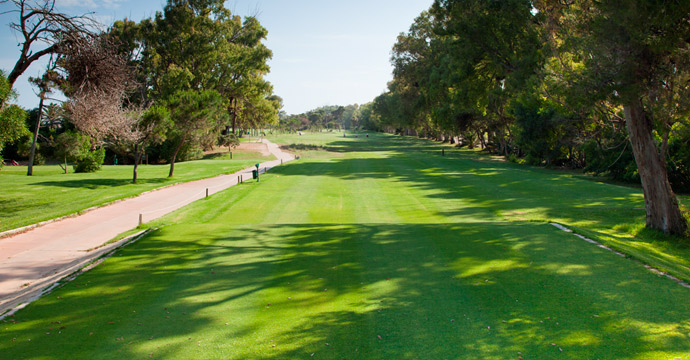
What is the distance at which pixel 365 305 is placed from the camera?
22.4 ft

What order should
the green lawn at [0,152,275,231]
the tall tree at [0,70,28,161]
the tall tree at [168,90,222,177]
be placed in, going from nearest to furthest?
the tall tree at [0,70,28,161], the green lawn at [0,152,275,231], the tall tree at [168,90,222,177]

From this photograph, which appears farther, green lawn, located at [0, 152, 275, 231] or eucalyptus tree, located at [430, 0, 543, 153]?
eucalyptus tree, located at [430, 0, 543, 153]

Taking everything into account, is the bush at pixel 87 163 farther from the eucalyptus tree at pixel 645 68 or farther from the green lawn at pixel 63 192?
the eucalyptus tree at pixel 645 68

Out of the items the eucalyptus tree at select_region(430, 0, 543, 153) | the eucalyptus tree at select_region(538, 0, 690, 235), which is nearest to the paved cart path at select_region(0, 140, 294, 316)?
the eucalyptus tree at select_region(538, 0, 690, 235)

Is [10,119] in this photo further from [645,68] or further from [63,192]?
[645,68]

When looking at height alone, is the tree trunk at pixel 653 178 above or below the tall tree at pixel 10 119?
below

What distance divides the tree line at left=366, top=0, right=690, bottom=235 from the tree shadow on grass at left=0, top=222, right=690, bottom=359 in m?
4.84

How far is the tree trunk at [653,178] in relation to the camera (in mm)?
12664

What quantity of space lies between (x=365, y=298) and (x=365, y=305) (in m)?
0.31

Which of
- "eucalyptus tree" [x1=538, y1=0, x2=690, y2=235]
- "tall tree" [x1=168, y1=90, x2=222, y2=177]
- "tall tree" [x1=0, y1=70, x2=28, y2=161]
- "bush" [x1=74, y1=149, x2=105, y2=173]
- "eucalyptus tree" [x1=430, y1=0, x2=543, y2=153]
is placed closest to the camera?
"eucalyptus tree" [x1=538, y1=0, x2=690, y2=235]

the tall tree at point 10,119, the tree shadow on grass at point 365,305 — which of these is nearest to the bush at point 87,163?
the tall tree at point 10,119

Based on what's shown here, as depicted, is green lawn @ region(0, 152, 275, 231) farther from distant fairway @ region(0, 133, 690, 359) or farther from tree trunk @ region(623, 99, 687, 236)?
tree trunk @ region(623, 99, 687, 236)

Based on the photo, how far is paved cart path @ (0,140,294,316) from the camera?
8539 mm

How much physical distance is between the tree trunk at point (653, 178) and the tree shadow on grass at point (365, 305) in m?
4.82
